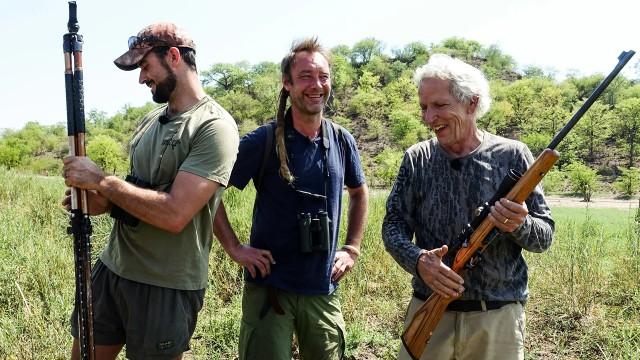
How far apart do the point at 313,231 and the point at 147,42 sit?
118 centimetres

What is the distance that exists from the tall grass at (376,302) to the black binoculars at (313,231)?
6.19ft

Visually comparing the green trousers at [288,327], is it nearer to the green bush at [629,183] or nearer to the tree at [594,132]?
the green bush at [629,183]

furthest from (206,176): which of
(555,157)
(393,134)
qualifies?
(393,134)

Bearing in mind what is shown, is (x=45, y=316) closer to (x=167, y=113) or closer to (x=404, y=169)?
(x=167, y=113)

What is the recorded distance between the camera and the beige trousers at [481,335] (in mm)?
2314

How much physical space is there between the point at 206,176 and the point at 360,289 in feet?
10.5

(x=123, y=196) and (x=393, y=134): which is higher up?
(x=123, y=196)

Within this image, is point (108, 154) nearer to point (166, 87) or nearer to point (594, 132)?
point (594, 132)

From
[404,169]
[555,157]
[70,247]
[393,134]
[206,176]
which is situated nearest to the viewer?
[555,157]

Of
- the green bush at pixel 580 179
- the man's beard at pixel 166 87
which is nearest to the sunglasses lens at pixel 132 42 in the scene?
the man's beard at pixel 166 87

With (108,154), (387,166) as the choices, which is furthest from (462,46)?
(108,154)

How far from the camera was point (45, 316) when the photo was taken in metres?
4.54

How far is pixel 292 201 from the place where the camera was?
8.95 feet

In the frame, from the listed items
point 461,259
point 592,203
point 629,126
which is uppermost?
point 461,259
